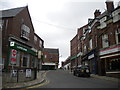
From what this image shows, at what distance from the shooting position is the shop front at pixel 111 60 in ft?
56.6

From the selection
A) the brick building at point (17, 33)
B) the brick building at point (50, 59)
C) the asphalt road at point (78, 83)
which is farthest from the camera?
the brick building at point (50, 59)

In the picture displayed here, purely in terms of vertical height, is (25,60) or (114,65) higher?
(25,60)

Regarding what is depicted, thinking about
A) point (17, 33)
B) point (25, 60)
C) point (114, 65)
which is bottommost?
point (114, 65)

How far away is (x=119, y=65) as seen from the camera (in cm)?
1706

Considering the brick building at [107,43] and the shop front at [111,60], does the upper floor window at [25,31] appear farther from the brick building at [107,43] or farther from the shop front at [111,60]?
the shop front at [111,60]

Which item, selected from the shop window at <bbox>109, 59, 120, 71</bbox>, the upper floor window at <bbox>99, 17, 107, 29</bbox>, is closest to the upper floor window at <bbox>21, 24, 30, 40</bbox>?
the upper floor window at <bbox>99, 17, 107, 29</bbox>

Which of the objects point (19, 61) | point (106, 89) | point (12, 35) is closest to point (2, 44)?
point (12, 35)

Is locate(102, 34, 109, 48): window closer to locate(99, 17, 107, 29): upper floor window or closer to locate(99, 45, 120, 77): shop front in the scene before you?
locate(99, 45, 120, 77): shop front

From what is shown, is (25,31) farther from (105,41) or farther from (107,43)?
(107,43)

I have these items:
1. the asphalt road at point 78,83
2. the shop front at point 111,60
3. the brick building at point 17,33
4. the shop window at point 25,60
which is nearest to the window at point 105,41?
the shop front at point 111,60

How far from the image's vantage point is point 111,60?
18.8 metres

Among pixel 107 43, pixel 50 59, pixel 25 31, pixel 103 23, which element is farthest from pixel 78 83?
pixel 50 59

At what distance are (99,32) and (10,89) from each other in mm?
17304

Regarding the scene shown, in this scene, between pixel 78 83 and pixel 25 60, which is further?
pixel 25 60
